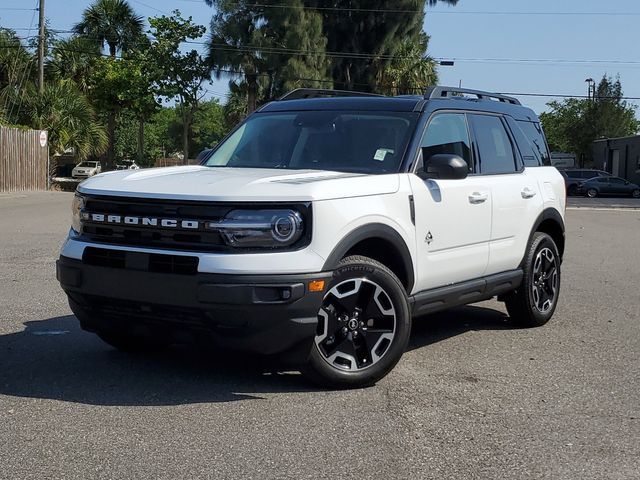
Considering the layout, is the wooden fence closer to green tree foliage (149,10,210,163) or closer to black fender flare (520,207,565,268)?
green tree foliage (149,10,210,163)

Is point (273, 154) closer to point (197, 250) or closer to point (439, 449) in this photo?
point (197, 250)

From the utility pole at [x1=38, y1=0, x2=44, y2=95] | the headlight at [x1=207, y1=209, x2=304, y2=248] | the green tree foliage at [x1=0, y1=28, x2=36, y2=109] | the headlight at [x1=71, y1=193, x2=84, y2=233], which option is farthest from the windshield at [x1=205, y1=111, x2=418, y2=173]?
the green tree foliage at [x1=0, y1=28, x2=36, y2=109]

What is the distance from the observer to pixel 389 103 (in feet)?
20.5

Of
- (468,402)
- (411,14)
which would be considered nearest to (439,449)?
(468,402)

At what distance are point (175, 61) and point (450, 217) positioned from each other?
4057 centimetres

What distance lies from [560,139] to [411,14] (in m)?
46.6

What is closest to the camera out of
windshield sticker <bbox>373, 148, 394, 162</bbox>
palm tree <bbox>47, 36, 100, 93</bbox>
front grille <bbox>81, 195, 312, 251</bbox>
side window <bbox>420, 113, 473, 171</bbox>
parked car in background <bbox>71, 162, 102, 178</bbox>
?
front grille <bbox>81, 195, 312, 251</bbox>

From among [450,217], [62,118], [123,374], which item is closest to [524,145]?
[450,217]

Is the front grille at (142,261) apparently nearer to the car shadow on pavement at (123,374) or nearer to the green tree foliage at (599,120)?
the car shadow on pavement at (123,374)

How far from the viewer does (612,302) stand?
8.85m

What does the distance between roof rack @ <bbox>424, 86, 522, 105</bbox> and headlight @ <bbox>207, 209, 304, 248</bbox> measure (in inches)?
82.3

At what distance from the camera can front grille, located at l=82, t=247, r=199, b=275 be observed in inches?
187

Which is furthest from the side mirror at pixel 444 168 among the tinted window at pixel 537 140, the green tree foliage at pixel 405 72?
the green tree foliage at pixel 405 72

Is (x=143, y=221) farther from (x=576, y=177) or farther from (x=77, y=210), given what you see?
(x=576, y=177)
